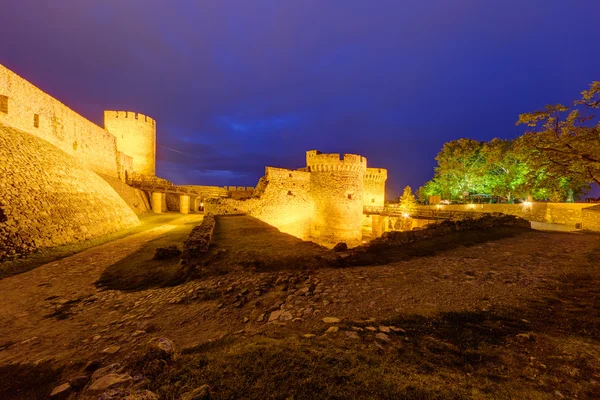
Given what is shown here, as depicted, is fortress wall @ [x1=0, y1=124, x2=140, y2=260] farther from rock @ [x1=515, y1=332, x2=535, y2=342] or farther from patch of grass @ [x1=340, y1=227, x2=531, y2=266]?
rock @ [x1=515, y1=332, x2=535, y2=342]

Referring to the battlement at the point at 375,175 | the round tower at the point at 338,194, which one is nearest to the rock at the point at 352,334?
the round tower at the point at 338,194

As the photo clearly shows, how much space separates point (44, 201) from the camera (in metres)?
10.7

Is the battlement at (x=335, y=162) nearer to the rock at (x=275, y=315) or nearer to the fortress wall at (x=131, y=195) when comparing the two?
the fortress wall at (x=131, y=195)

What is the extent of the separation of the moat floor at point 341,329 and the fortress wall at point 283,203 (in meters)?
15.0

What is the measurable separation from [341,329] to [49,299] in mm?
7000

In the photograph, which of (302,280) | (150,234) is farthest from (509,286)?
(150,234)

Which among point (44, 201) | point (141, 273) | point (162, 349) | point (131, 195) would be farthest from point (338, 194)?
point (162, 349)

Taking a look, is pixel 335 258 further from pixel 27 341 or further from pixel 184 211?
pixel 184 211

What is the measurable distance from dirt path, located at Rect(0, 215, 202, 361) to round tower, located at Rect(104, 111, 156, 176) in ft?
84.1

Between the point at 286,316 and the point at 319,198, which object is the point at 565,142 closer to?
the point at 286,316

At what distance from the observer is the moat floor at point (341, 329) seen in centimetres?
212

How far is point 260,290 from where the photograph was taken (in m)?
4.99

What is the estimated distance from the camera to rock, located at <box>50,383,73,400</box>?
7.70ft

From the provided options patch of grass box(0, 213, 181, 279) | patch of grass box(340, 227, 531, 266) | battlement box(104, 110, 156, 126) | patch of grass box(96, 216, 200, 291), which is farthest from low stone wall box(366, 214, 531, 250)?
battlement box(104, 110, 156, 126)
